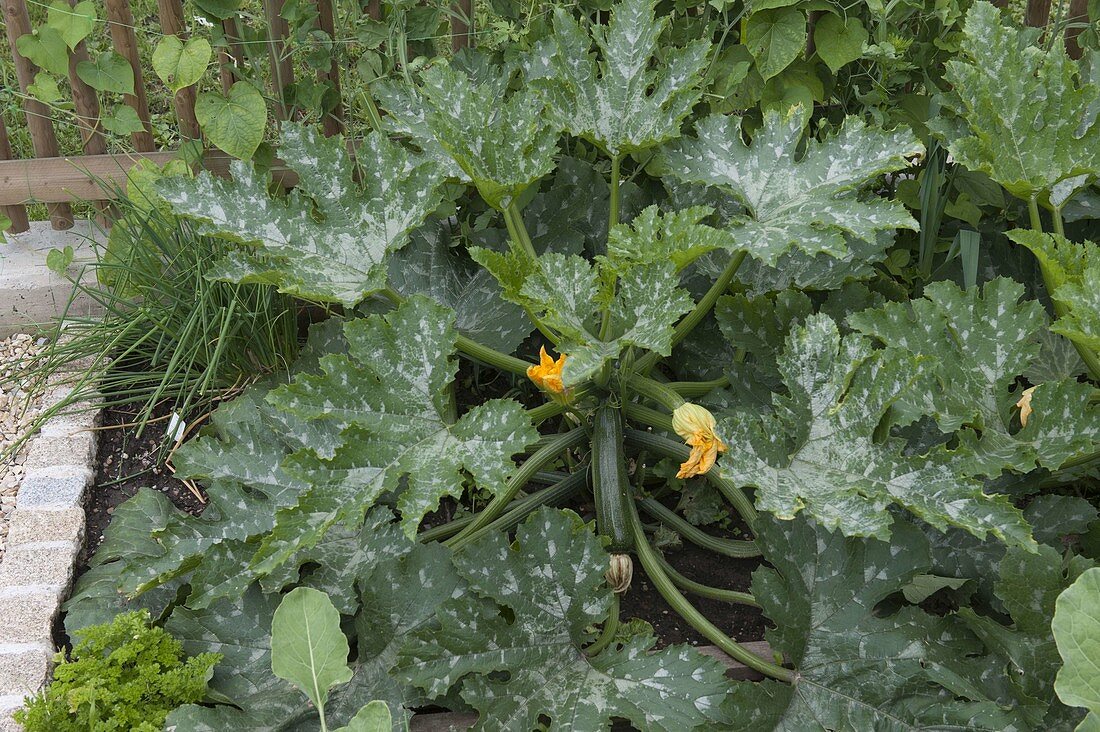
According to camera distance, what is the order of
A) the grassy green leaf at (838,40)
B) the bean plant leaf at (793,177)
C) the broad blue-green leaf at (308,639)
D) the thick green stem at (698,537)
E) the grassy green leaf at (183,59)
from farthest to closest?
the grassy green leaf at (183,59)
the grassy green leaf at (838,40)
the thick green stem at (698,537)
the bean plant leaf at (793,177)
the broad blue-green leaf at (308,639)

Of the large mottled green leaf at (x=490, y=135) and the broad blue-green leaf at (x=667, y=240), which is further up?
the large mottled green leaf at (x=490, y=135)

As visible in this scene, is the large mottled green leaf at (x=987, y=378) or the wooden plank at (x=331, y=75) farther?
the wooden plank at (x=331, y=75)

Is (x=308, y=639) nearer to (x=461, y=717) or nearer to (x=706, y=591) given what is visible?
(x=461, y=717)

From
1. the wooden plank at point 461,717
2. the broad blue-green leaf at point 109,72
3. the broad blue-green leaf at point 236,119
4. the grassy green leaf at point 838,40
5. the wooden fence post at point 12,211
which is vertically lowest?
the wooden plank at point 461,717

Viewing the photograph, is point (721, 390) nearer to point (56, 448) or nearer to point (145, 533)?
point (145, 533)

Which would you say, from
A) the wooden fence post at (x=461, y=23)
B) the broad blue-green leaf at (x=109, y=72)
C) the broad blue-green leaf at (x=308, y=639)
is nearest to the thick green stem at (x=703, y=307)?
the broad blue-green leaf at (x=308, y=639)

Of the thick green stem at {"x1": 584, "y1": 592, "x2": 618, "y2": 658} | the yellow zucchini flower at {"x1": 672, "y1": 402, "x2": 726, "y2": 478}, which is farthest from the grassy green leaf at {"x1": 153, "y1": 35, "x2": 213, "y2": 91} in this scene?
the thick green stem at {"x1": 584, "y1": 592, "x2": 618, "y2": 658}

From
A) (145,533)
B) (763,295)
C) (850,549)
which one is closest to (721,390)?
(763,295)

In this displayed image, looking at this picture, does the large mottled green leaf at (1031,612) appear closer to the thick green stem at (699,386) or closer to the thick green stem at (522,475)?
the thick green stem at (699,386)
